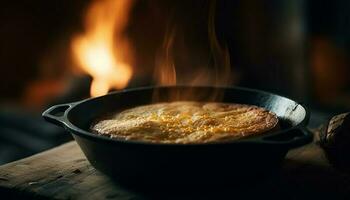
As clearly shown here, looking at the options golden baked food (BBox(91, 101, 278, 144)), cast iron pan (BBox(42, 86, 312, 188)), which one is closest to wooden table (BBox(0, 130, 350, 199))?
cast iron pan (BBox(42, 86, 312, 188))

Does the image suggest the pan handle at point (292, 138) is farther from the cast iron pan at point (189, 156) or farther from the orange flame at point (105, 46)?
the orange flame at point (105, 46)

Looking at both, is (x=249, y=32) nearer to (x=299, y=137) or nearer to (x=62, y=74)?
(x=62, y=74)

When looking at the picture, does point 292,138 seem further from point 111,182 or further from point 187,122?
point 111,182

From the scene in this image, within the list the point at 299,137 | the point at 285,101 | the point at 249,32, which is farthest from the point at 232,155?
the point at 249,32

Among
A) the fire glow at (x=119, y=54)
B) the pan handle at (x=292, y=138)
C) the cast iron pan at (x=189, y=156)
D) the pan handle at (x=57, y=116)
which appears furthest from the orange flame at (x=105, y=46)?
A: the pan handle at (x=292, y=138)

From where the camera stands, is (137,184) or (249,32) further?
(249,32)

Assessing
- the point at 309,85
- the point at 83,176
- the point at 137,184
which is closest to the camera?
the point at 137,184

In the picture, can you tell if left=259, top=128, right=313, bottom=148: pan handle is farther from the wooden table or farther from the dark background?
the dark background
